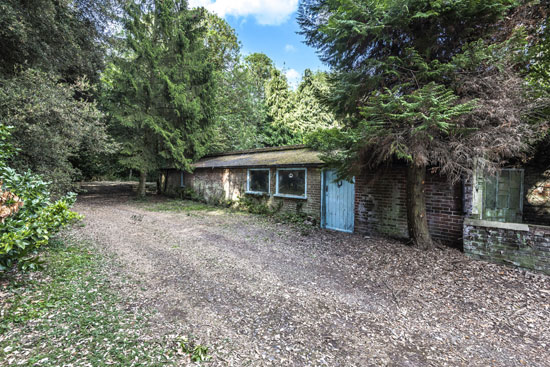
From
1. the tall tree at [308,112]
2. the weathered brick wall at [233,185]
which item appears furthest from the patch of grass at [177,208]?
the tall tree at [308,112]

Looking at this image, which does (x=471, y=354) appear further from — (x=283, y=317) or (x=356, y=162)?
(x=356, y=162)

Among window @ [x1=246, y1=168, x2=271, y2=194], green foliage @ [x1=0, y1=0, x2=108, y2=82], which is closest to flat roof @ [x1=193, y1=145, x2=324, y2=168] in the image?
window @ [x1=246, y1=168, x2=271, y2=194]

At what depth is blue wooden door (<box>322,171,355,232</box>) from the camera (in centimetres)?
778

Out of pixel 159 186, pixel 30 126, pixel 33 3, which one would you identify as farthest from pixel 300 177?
pixel 159 186

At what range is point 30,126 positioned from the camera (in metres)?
6.46

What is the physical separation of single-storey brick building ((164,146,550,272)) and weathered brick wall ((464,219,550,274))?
13 mm

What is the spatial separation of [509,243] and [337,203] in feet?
14.1

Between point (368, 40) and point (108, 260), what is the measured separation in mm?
7217

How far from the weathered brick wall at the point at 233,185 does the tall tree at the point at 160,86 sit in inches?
54.4

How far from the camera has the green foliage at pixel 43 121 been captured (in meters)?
6.22

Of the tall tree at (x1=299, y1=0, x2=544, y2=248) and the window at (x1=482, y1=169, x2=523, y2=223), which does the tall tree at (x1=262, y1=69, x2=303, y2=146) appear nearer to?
the window at (x1=482, y1=169, x2=523, y2=223)

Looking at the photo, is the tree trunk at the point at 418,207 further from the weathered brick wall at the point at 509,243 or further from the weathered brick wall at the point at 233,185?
the weathered brick wall at the point at 233,185

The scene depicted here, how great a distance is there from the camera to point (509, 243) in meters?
4.65

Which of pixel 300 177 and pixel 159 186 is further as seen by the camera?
pixel 159 186
